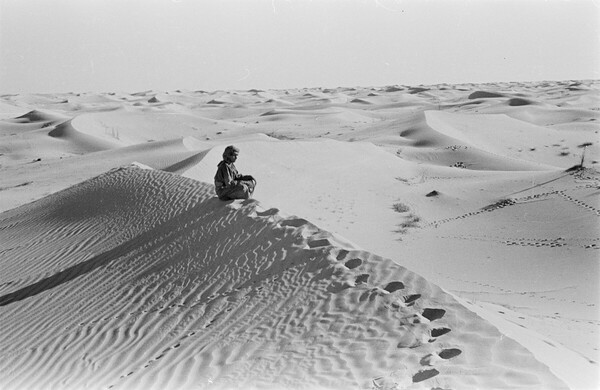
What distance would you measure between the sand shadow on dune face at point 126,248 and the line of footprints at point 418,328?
3.51 m

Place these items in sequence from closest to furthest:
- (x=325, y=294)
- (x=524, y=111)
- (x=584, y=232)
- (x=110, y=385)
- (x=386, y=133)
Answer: (x=110, y=385) → (x=325, y=294) → (x=584, y=232) → (x=386, y=133) → (x=524, y=111)

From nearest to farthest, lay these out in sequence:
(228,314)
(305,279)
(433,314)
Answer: (433,314), (228,314), (305,279)

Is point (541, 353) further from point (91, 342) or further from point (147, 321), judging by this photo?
point (91, 342)

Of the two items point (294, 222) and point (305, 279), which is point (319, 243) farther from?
point (294, 222)

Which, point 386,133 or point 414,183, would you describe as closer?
point 414,183

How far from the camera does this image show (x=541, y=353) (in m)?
4.96

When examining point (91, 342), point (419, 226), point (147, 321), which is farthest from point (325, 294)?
point (419, 226)

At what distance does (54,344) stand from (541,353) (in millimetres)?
5302

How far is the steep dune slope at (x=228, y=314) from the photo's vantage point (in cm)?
488

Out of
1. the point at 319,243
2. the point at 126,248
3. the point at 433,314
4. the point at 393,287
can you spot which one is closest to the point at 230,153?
the point at 319,243

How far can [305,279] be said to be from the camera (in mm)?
6816

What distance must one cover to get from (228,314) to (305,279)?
1018mm

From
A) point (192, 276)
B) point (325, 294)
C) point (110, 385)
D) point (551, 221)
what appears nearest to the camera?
point (110, 385)

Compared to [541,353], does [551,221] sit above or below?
below
